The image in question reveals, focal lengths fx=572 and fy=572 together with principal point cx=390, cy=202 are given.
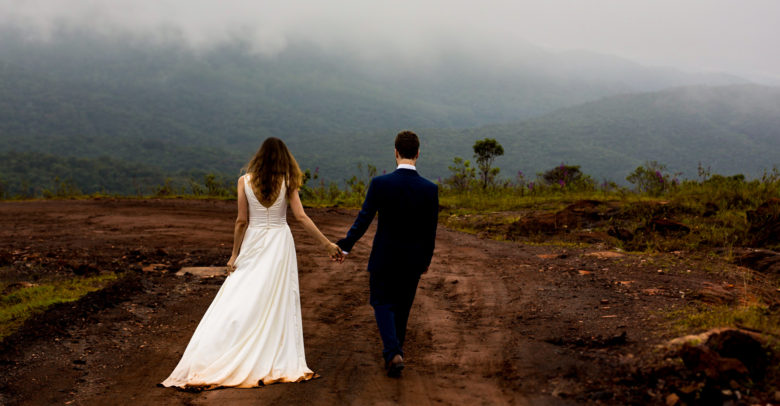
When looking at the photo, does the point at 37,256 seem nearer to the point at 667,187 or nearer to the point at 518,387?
the point at 518,387

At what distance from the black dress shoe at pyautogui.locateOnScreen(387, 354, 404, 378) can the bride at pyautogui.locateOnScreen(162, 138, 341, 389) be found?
0.77 m

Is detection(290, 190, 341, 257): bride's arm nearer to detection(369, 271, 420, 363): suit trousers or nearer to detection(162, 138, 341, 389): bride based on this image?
detection(162, 138, 341, 389): bride

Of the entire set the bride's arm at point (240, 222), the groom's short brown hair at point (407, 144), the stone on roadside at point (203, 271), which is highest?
the groom's short brown hair at point (407, 144)

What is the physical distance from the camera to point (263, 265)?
5.86m

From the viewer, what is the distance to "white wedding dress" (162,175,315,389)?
5336mm

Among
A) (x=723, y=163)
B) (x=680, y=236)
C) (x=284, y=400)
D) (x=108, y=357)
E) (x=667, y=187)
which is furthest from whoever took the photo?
(x=723, y=163)

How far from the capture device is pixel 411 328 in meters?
7.11

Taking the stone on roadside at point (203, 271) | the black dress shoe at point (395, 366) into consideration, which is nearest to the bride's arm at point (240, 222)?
the black dress shoe at point (395, 366)

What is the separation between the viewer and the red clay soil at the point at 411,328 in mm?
5043

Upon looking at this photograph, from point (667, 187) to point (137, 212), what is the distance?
52.6ft

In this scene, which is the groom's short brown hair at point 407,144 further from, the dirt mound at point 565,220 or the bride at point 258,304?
the dirt mound at point 565,220

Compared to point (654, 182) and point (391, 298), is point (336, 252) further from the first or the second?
point (654, 182)

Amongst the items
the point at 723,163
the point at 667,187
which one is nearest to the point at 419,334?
the point at 667,187

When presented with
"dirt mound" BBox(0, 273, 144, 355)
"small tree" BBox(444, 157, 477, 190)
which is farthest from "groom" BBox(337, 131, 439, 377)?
"small tree" BBox(444, 157, 477, 190)
